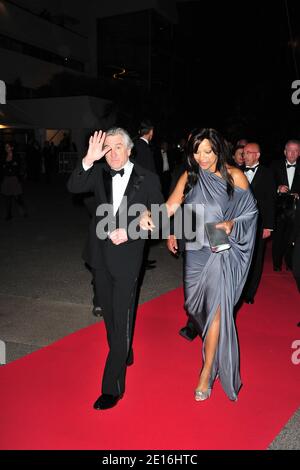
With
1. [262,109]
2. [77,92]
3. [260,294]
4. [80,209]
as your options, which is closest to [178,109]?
[77,92]

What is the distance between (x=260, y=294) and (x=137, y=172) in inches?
135

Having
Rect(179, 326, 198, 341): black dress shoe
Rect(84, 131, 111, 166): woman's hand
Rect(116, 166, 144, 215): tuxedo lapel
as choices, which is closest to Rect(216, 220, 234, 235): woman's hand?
Rect(116, 166, 144, 215): tuxedo lapel

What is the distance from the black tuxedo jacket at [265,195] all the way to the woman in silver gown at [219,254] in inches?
95.0

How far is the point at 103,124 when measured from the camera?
33.2 metres

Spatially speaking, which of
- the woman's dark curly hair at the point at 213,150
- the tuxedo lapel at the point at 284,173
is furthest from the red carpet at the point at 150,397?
the tuxedo lapel at the point at 284,173

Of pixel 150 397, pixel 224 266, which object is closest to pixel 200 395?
pixel 150 397

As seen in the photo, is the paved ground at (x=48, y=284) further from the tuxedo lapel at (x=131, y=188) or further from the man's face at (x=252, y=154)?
the man's face at (x=252, y=154)

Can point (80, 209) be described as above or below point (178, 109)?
below

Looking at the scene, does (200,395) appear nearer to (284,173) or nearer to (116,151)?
(116,151)

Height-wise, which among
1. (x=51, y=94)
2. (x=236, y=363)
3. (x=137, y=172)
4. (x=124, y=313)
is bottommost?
(x=236, y=363)

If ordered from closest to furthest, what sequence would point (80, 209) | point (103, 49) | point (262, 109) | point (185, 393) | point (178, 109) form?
point (185, 393)
point (80, 209)
point (262, 109)
point (178, 109)
point (103, 49)

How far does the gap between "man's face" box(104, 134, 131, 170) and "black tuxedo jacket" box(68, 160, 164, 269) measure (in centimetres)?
11

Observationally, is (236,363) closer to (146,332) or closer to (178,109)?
(146,332)

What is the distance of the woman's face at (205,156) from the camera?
332 centimetres
